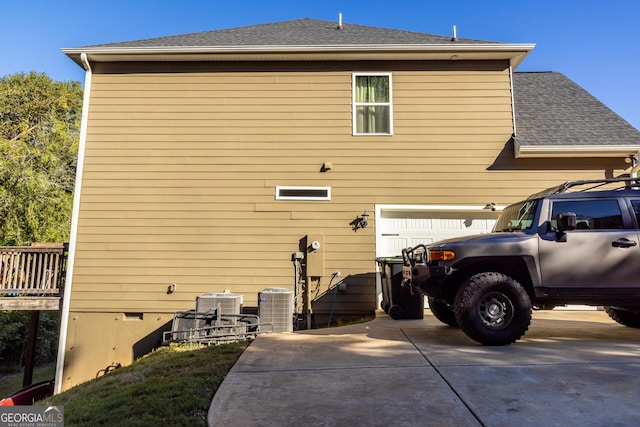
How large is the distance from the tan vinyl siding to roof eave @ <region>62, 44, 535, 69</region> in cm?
26

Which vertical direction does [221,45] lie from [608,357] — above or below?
above

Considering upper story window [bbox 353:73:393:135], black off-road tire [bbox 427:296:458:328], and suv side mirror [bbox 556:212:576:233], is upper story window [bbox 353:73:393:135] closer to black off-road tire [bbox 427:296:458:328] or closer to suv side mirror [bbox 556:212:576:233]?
black off-road tire [bbox 427:296:458:328]

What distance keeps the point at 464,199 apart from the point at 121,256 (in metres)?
7.26

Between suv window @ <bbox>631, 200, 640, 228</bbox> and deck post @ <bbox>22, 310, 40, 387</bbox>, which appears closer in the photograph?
suv window @ <bbox>631, 200, 640, 228</bbox>

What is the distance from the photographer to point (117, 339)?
744 cm

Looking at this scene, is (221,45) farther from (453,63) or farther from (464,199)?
(464,199)

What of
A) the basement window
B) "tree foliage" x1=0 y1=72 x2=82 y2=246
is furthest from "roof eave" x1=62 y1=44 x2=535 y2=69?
"tree foliage" x1=0 y1=72 x2=82 y2=246

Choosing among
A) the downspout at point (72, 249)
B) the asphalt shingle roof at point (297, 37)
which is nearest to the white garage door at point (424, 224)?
the asphalt shingle roof at point (297, 37)

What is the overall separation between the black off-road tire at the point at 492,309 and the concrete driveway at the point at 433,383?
7.2 inches

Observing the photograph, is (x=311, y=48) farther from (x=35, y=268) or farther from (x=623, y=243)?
(x=35, y=268)

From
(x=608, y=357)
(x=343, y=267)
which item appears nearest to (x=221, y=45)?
(x=343, y=267)

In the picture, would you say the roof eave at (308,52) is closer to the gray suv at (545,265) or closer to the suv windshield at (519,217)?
the suv windshield at (519,217)

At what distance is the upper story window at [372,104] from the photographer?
319 inches

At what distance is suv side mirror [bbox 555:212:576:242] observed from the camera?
405 cm
